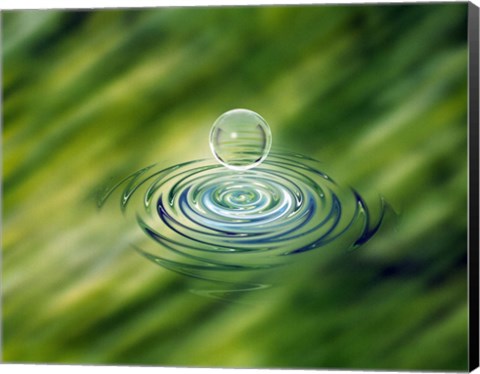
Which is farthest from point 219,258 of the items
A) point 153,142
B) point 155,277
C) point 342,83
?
point 342,83

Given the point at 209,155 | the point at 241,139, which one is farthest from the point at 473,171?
the point at 209,155

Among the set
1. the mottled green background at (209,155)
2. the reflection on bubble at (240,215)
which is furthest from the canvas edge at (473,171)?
the reflection on bubble at (240,215)

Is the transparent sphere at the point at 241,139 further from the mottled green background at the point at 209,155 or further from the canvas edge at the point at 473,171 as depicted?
the canvas edge at the point at 473,171

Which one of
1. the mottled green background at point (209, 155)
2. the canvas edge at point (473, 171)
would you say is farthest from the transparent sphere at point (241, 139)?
the canvas edge at point (473, 171)

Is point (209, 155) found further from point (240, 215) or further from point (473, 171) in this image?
point (473, 171)

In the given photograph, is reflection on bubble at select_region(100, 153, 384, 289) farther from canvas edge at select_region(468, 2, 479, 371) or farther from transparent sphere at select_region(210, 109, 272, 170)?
canvas edge at select_region(468, 2, 479, 371)

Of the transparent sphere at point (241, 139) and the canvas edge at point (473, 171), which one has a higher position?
the transparent sphere at point (241, 139)

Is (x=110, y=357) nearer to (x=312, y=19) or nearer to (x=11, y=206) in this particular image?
(x=11, y=206)
